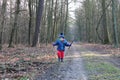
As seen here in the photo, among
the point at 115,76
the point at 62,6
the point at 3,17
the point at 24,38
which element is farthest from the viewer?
the point at 24,38

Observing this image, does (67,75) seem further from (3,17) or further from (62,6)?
(62,6)

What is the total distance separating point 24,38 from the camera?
61438mm

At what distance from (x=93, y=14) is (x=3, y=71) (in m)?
49.9

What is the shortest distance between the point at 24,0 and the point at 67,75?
102ft

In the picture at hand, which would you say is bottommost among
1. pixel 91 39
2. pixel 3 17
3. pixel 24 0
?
pixel 91 39

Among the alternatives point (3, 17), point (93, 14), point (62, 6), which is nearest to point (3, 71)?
point (3, 17)

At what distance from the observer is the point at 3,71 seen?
34.1 ft

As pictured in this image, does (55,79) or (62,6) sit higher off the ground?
(62,6)

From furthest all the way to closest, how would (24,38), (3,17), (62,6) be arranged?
(24,38), (62,6), (3,17)

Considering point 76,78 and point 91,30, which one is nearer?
point 76,78

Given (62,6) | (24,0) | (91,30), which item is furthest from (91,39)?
(24,0)

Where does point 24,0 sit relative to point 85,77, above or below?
above

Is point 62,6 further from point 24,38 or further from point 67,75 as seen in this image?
point 67,75

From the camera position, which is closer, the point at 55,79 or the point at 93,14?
the point at 55,79
